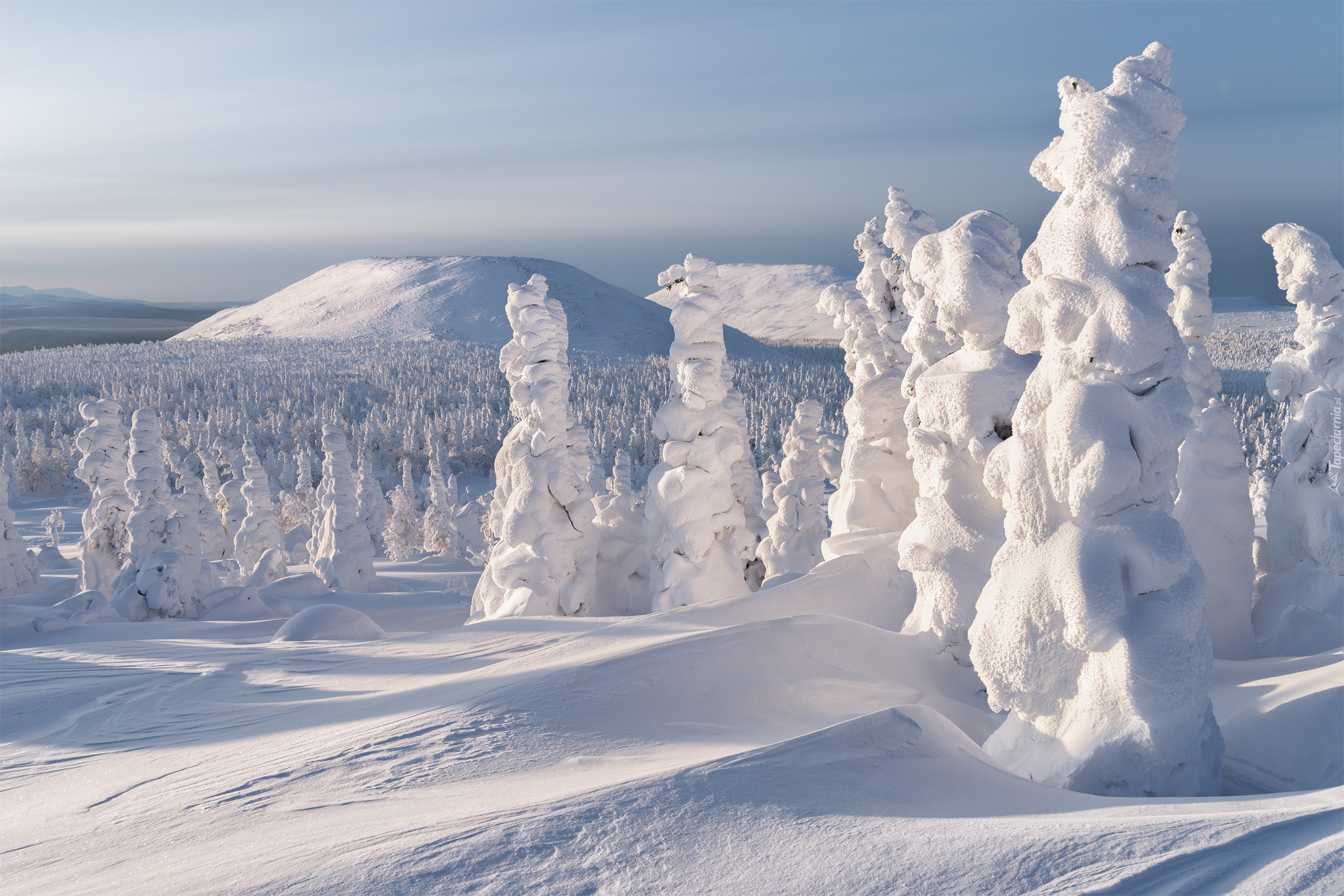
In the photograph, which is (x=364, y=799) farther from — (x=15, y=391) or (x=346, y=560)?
(x=15, y=391)

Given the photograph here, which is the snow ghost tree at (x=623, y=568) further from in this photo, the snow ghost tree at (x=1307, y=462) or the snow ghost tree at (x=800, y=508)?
the snow ghost tree at (x=1307, y=462)

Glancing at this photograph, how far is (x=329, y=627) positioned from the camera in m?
12.2

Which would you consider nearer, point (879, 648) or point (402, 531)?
point (879, 648)

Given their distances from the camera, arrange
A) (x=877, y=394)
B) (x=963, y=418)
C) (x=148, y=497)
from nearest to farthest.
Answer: (x=963, y=418), (x=877, y=394), (x=148, y=497)

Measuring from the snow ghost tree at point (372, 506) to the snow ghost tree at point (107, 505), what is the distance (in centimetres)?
1448

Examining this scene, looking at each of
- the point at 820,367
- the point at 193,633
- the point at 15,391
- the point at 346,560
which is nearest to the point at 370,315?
the point at 15,391

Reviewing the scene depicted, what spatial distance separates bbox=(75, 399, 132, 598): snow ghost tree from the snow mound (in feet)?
50.7

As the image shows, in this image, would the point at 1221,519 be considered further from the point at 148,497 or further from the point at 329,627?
the point at 148,497

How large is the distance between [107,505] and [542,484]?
58.1 feet

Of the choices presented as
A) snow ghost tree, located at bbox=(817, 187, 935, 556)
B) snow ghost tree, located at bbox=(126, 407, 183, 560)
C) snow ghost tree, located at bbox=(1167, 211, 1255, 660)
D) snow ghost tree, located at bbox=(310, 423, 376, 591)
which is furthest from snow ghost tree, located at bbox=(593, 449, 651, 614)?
snow ghost tree, located at bbox=(126, 407, 183, 560)

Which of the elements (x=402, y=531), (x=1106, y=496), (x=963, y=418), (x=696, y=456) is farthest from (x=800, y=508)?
(x=402, y=531)

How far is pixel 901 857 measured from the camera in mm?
3441

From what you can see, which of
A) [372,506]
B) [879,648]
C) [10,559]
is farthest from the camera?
[372,506]

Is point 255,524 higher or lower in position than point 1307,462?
lower
